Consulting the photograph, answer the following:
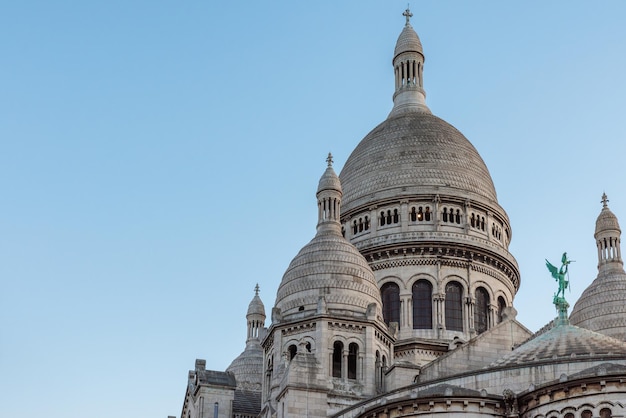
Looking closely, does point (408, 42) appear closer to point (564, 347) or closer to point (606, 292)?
point (606, 292)

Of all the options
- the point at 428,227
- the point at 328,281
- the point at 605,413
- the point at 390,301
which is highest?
the point at 428,227

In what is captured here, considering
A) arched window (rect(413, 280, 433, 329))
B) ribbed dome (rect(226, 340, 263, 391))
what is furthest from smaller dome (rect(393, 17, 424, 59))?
ribbed dome (rect(226, 340, 263, 391))

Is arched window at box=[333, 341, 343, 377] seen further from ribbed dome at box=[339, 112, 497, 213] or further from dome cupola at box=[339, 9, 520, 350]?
ribbed dome at box=[339, 112, 497, 213]

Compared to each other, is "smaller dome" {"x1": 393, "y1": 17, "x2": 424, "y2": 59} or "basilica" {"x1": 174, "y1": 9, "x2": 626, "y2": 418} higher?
"smaller dome" {"x1": 393, "y1": 17, "x2": 424, "y2": 59}

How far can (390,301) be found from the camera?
221 feet

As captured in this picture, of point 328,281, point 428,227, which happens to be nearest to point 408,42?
point 428,227

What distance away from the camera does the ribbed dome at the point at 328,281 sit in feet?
188

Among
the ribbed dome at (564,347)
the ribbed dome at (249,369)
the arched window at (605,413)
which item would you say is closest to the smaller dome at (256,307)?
the ribbed dome at (249,369)

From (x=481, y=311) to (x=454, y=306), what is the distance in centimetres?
175

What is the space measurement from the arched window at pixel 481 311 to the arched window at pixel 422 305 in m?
2.67

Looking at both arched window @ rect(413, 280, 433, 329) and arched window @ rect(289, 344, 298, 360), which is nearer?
arched window @ rect(289, 344, 298, 360)

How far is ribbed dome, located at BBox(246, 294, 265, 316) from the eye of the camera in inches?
3192

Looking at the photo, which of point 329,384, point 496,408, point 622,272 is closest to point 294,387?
point 329,384

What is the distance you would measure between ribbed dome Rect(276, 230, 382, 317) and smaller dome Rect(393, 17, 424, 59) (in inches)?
888
